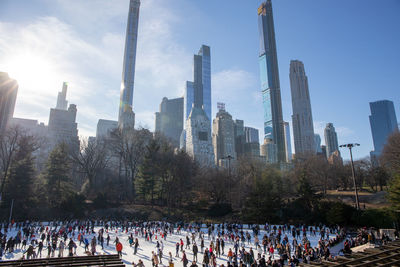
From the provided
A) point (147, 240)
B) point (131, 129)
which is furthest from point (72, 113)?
point (147, 240)

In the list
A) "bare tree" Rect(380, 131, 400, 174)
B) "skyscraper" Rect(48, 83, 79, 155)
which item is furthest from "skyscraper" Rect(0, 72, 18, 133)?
"bare tree" Rect(380, 131, 400, 174)

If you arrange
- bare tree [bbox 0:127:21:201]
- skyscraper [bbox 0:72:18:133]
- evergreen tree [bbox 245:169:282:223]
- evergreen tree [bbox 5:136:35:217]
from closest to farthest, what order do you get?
evergreen tree [bbox 5:136:35:217] < evergreen tree [bbox 245:169:282:223] < bare tree [bbox 0:127:21:201] < skyscraper [bbox 0:72:18:133]

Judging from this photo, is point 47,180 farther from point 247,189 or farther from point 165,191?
point 247,189

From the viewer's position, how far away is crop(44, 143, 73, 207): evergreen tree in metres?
45.5

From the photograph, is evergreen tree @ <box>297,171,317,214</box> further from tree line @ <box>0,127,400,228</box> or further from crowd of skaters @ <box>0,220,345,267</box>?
crowd of skaters @ <box>0,220,345,267</box>

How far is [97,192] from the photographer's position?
5241 centimetres

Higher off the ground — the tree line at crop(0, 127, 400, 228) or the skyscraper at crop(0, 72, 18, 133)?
the skyscraper at crop(0, 72, 18, 133)

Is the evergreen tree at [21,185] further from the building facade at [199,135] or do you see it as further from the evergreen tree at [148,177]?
the building facade at [199,135]

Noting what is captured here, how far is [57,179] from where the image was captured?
156ft

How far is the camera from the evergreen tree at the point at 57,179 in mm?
45500

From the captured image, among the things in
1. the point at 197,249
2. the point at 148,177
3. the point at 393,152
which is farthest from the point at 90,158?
the point at 393,152

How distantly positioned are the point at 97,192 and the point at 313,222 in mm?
40348

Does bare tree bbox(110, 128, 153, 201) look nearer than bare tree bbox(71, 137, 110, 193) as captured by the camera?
No

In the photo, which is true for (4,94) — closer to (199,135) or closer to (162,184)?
(162,184)
